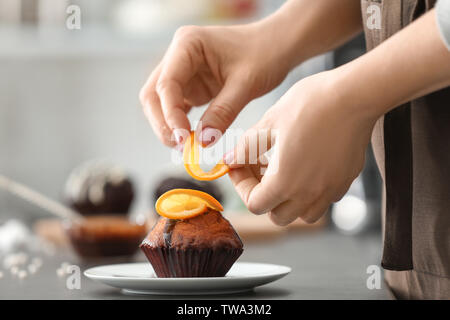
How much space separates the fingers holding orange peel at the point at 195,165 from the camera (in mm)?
754

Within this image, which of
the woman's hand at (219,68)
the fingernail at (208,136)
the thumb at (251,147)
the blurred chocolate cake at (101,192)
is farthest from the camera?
the blurred chocolate cake at (101,192)

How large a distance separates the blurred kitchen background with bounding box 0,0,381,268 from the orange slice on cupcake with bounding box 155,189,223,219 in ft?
7.14

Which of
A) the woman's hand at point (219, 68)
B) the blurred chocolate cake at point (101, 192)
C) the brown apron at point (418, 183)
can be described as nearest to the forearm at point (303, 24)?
the woman's hand at point (219, 68)

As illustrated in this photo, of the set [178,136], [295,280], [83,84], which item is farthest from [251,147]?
[83,84]

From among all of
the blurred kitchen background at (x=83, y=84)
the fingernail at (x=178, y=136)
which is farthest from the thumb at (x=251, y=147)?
the blurred kitchen background at (x=83, y=84)

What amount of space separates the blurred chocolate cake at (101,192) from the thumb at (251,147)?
936 millimetres

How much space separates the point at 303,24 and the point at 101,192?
2.75 ft

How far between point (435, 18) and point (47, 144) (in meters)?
2.87

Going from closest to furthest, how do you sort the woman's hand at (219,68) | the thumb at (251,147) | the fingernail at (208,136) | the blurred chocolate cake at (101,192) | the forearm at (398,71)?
the forearm at (398,71) < the thumb at (251,147) < the fingernail at (208,136) < the woman's hand at (219,68) < the blurred chocolate cake at (101,192)

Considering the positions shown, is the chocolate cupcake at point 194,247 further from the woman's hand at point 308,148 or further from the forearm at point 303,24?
the forearm at point 303,24

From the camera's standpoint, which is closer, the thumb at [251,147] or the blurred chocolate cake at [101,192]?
the thumb at [251,147]

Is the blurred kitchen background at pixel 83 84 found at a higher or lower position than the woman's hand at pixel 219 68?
higher

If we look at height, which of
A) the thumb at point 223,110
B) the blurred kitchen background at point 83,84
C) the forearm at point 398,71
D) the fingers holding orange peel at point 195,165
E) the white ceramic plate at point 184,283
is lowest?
the white ceramic plate at point 184,283
